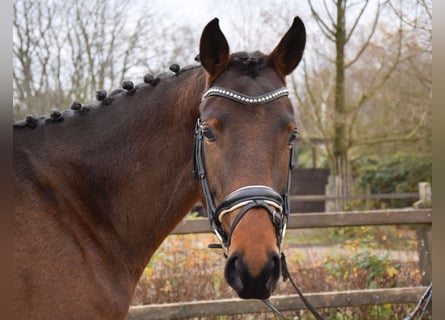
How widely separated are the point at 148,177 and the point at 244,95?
27.3 inches

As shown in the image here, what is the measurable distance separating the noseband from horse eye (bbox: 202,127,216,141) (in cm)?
6

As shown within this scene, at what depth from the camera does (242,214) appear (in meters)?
1.91

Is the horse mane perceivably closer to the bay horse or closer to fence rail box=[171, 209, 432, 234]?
→ the bay horse

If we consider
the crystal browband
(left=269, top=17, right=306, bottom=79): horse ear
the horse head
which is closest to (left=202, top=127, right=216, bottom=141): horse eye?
the horse head

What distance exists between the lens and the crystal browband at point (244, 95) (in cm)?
210

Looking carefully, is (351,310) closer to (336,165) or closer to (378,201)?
(336,165)

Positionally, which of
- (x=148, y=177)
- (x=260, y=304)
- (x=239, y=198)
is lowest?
(x=260, y=304)

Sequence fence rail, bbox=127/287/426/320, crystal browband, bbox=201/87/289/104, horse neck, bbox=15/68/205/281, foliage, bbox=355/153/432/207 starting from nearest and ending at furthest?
crystal browband, bbox=201/87/289/104
horse neck, bbox=15/68/205/281
fence rail, bbox=127/287/426/320
foliage, bbox=355/153/432/207

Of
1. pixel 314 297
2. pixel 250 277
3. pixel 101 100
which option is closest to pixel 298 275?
pixel 314 297

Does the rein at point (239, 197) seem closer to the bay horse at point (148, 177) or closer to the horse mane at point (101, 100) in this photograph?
the bay horse at point (148, 177)

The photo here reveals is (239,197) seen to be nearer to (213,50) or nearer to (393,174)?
(213,50)

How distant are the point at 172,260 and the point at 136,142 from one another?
3737 mm

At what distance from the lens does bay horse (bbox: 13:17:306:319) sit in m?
1.92

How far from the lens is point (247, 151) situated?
6.50 ft
